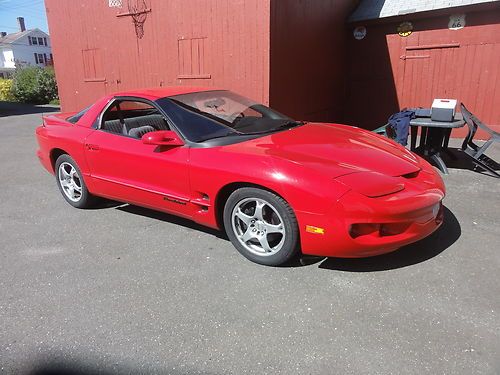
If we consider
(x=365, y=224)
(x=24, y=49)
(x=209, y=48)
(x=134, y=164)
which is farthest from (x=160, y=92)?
(x=24, y=49)

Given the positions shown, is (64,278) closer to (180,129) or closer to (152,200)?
(152,200)

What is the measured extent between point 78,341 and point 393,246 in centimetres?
214

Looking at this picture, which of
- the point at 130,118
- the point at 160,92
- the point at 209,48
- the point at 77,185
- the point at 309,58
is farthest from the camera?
the point at 309,58

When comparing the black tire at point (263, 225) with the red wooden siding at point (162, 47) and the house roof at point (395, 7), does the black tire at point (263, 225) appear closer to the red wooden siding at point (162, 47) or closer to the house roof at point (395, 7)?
the red wooden siding at point (162, 47)

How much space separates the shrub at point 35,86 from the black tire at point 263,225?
23.4 meters

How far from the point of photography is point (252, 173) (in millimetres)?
3072

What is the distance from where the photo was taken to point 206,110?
387 cm

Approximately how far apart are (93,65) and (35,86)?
49.9 ft

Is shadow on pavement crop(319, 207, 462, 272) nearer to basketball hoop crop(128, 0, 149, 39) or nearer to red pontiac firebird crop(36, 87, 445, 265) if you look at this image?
red pontiac firebird crop(36, 87, 445, 265)

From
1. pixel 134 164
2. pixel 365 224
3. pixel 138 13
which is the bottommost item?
pixel 365 224

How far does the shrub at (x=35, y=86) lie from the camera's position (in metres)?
23.1

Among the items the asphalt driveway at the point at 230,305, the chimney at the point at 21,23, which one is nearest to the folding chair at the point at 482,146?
the asphalt driveway at the point at 230,305

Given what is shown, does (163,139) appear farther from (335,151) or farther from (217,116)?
(335,151)

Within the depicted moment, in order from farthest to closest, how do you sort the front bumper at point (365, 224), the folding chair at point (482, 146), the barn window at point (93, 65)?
the barn window at point (93, 65) < the folding chair at point (482, 146) < the front bumper at point (365, 224)
